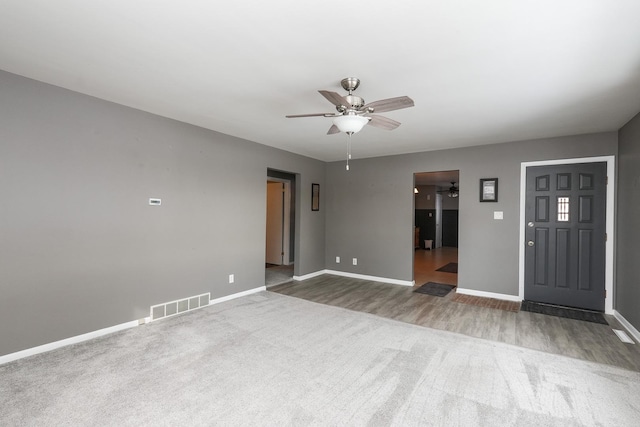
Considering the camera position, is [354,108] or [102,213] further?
[102,213]

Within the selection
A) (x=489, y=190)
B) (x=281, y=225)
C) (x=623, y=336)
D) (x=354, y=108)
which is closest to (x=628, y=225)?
(x=623, y=336)

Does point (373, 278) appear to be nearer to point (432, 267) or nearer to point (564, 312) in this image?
point (432, 267)

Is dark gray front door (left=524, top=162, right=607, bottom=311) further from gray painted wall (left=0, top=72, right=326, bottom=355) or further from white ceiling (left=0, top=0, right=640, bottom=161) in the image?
gray painted wall (left=0, top=72, right=326, bottom=355)

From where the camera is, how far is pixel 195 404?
6.78 ft

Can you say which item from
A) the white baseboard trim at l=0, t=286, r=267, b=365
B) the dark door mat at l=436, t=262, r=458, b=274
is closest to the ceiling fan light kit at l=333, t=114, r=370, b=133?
the white baseboard trim at l=0, t=286, r=267, b=365

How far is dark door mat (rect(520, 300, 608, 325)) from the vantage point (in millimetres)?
3824

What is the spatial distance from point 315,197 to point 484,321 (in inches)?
148

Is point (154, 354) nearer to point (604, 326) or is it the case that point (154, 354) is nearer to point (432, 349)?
point (432, 349)

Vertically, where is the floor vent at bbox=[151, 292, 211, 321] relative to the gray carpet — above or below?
above

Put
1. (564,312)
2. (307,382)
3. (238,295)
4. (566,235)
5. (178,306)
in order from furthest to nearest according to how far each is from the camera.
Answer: (238,295) → (566,235) → (564,312) → (178,306) → (307,382)

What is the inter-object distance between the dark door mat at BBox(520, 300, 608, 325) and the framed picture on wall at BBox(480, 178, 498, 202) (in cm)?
164

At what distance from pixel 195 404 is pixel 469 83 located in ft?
11.1

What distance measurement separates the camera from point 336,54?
2.22 meters

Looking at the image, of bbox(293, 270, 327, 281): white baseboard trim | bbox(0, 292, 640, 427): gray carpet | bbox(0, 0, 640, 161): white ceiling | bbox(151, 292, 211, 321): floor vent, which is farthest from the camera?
bbox(293, 270, 327, 281): white baseboard trim
